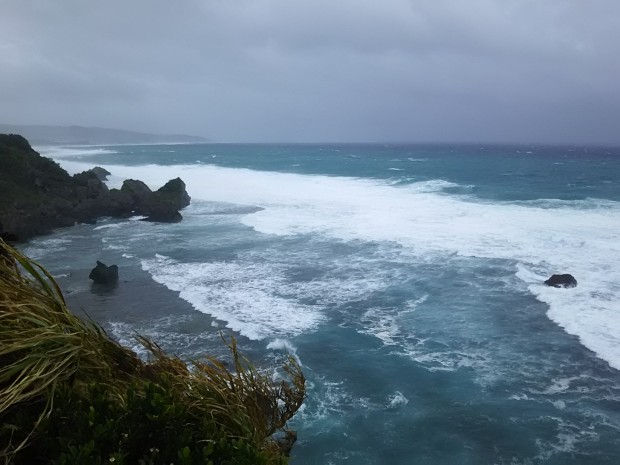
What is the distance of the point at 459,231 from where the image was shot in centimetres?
2697

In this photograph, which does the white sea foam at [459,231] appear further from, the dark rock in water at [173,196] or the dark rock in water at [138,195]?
the dark rock in water at [138,195]

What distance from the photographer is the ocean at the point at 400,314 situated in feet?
A: 31.2

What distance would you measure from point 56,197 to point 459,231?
25.5 meters

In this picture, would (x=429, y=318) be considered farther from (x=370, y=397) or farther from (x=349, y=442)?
(x=349, y=442)

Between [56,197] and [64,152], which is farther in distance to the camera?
[64,152]

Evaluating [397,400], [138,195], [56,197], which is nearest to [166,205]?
[138,195]

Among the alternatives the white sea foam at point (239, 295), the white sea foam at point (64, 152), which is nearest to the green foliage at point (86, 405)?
the white sea foam at point (239, 295)

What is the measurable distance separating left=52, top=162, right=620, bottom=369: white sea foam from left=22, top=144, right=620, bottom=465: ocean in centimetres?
11

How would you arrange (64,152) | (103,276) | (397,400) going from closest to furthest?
(397,400) → (103,276) → (64,152)

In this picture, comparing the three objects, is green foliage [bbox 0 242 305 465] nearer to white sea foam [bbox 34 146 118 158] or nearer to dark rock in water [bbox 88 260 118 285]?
dark rock in water [bbox 88 260 118 285]

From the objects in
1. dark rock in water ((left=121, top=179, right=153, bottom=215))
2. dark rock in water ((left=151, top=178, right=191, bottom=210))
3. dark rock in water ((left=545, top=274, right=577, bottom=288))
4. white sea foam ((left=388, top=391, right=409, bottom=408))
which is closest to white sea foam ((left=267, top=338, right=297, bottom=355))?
white sea foam ((left=388, top=391, right=409, bottom=408))

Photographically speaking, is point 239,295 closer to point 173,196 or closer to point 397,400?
point 397,400

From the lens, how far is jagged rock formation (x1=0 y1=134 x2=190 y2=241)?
2734 centimetres

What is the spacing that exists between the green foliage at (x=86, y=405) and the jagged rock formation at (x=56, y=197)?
83.5ft
